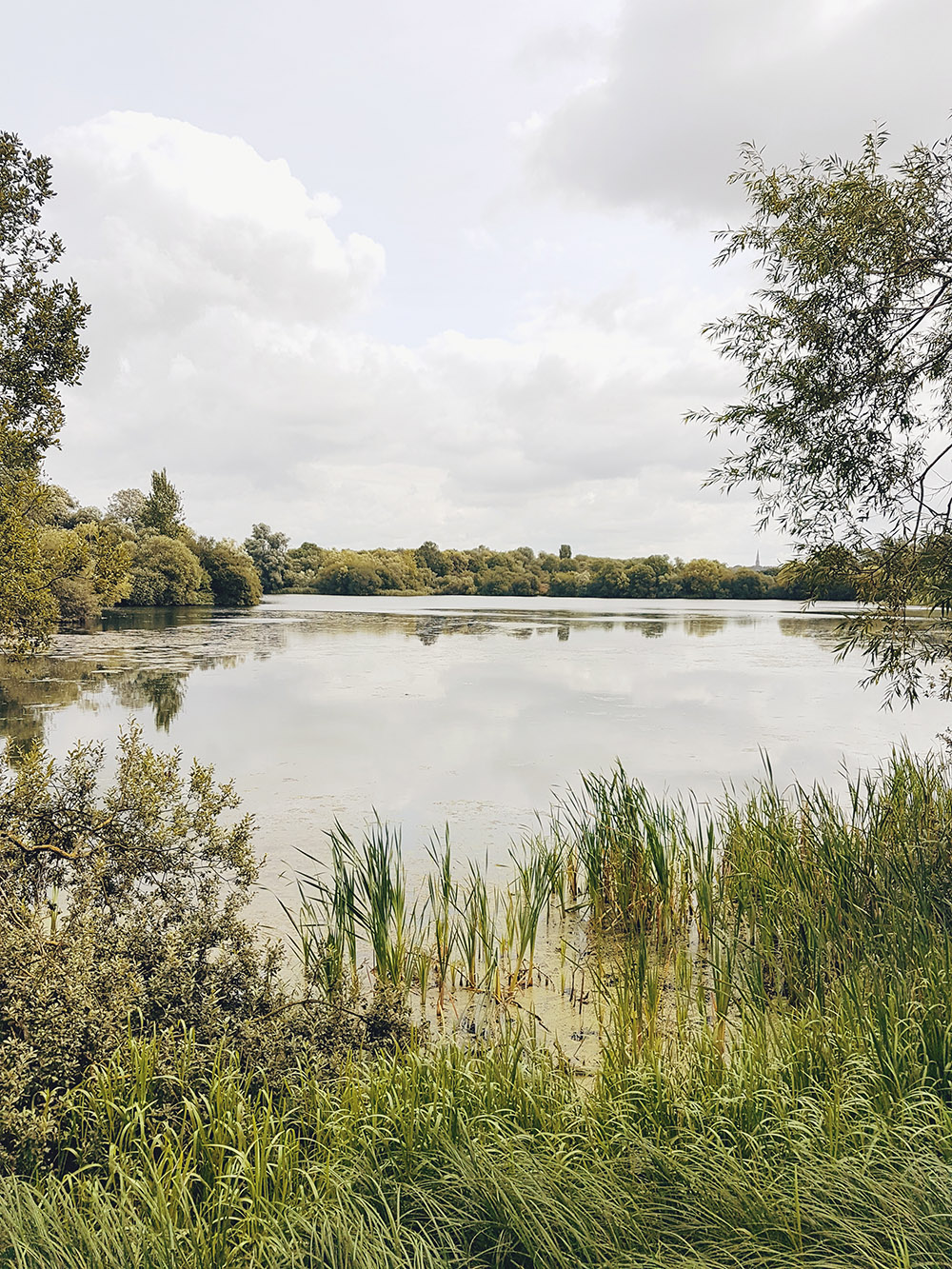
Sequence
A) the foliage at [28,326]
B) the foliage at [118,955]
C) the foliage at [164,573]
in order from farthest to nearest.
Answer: the foliage at [164,573], the foliage at [28,326], the foliage at [118,955]

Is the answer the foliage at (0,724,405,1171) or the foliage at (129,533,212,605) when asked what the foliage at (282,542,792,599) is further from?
the foliage at (0,724,405,1171)

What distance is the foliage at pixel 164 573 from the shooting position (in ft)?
150

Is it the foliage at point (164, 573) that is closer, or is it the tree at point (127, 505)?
the foliage at point (164, 573)

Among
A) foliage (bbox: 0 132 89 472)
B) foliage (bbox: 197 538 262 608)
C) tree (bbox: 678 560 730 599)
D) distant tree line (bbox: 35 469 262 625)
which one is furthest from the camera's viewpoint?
tree (bbox: 678 560 730 599)

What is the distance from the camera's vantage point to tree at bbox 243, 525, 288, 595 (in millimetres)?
73188

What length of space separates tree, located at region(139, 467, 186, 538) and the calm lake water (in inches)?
1343

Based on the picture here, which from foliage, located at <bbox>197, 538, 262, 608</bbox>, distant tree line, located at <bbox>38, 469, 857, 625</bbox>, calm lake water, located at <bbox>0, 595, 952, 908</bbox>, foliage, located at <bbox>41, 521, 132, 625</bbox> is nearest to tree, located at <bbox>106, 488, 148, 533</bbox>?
distant tree line, located at <bbox>38, 469, 857, 625</bbox>

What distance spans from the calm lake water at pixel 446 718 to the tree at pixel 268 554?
4685 centimetres

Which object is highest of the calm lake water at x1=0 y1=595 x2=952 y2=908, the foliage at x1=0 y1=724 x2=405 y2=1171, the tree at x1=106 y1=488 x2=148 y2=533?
the tree at x1=106 y1=488 x2=148 y2=533

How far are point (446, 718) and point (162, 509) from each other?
52563 millimetres

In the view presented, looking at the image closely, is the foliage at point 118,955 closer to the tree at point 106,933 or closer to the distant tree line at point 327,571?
the tree at point 106,933

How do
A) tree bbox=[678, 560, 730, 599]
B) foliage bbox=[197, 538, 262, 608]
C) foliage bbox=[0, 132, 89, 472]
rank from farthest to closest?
tree bbox=[678, 560, 730, 599]
foliage bbox=[197, 538, 262, 608]
foliage bbox=[0, 132, 89, 472]

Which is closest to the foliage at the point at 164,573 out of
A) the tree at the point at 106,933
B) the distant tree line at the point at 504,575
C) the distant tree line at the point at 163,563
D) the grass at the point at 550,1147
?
the distant tree line at the point at 163,563

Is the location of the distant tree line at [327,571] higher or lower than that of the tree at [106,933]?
higher
